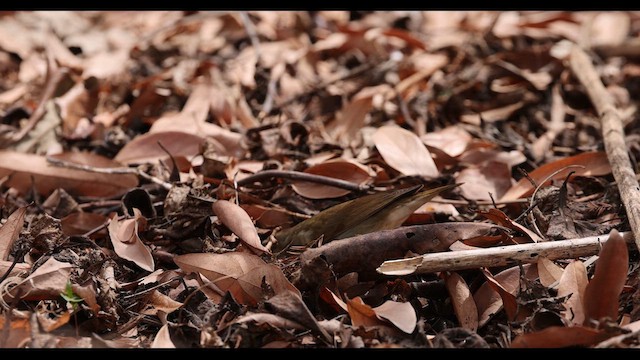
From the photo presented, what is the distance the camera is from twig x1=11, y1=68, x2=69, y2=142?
234cm

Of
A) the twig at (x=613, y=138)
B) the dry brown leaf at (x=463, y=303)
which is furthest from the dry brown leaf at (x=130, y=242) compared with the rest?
the twig at (x=613, y=138)

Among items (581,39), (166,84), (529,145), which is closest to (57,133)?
(166,84)

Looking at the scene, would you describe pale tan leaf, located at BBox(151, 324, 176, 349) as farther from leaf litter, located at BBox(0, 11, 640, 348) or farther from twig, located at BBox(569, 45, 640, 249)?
twig, located at BBox(569, 45, 640, 249)

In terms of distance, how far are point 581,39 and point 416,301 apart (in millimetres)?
1847

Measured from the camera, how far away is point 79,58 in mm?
3029

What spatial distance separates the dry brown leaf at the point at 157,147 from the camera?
7.27 ft

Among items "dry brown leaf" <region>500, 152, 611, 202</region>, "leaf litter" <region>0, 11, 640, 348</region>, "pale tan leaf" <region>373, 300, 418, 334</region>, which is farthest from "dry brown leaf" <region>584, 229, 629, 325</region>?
"dry brown leaf" <region>500, 152, 611, 202</region>

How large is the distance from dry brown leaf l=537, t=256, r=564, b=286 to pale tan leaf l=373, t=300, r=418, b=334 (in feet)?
0.97

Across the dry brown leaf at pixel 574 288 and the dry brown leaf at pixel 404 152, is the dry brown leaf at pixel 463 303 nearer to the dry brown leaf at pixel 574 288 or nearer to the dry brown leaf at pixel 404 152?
the dry brown leaf at pixel 574 288

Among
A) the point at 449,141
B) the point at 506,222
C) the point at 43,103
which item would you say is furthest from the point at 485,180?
the point at 43,103

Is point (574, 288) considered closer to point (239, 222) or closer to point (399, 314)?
point (399, 314)

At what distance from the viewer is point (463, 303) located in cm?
157
